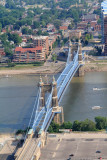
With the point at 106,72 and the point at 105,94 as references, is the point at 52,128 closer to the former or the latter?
the point at 105,94

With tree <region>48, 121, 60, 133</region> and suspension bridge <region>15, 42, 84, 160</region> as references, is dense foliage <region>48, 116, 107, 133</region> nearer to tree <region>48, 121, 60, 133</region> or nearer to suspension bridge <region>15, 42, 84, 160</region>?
tree <region>48, 121, 60, 133</region>

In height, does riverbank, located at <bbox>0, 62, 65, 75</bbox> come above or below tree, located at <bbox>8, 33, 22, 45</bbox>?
below

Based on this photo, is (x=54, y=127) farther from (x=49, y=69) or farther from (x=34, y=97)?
(x=49, y=69)

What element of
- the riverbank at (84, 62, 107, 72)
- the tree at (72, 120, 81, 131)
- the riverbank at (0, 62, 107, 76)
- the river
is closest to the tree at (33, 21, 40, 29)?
the riverbank at (0, 62, 107, 76)

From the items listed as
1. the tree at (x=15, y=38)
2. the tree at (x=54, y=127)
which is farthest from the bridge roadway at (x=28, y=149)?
the tree at (x=15, y=38)

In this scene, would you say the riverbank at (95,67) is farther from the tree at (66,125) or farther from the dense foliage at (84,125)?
the tree at (66,125)

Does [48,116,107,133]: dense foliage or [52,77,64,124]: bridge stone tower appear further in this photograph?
[52,77,64,124]: bridge stone tower
